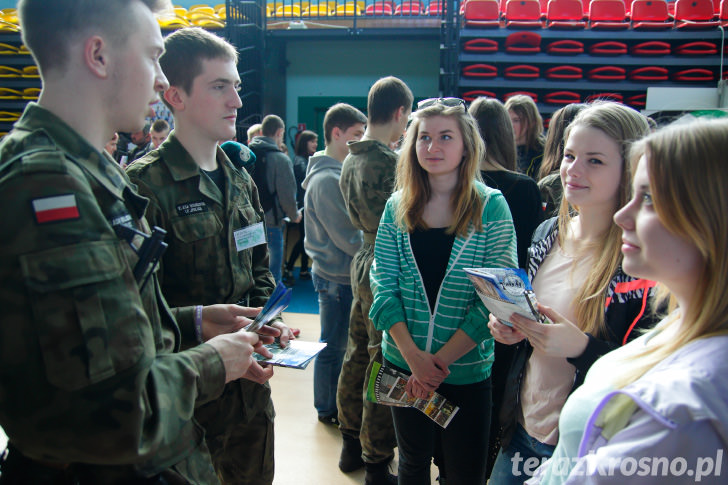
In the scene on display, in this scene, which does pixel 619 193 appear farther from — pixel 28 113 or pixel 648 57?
pixel 648 57

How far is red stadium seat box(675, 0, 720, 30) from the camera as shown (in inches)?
278

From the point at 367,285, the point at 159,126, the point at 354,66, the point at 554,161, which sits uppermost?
the point at 354,66

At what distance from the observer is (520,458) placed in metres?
1.53

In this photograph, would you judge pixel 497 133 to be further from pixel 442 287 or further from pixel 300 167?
pixel 300 167

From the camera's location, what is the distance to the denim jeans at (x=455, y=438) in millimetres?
1715

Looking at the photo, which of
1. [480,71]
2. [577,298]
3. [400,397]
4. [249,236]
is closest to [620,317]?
[577,298]

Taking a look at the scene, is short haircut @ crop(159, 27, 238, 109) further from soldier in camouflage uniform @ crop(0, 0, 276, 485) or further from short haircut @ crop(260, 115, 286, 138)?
short haircut @ crop(260, 115, 286, 138)

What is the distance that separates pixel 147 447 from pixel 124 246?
368 mm

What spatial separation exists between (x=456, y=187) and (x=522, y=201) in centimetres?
50

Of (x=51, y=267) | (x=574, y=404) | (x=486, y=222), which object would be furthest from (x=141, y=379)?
(x=486, y=222)

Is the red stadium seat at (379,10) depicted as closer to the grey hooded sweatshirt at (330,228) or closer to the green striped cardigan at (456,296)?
the grey hooded sweatshirt at (330,228)

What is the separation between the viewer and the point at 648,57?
7.09 m

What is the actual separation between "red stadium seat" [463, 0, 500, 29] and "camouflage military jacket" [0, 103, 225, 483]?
7.61 metres

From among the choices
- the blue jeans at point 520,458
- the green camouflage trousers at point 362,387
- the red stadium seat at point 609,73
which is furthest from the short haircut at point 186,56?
the red stadium seat at point 609,73
